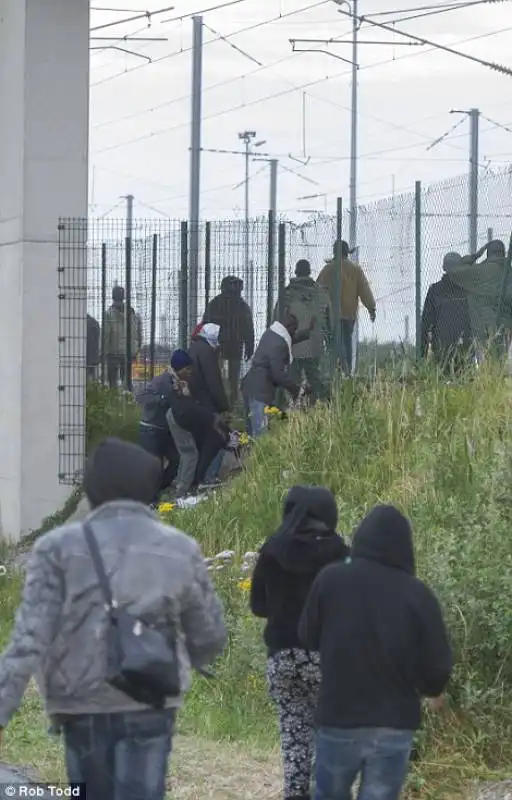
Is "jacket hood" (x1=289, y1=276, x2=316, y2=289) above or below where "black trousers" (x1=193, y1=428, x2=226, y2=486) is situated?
above

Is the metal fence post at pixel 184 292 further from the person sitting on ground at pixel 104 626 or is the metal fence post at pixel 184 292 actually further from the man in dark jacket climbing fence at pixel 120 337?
the person sitting on ground at pixel 104 626

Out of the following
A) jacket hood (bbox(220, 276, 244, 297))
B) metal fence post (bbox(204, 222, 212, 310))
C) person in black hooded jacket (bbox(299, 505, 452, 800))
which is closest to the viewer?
person in black hooded jacket (bbox(299, 505, 452, 800))

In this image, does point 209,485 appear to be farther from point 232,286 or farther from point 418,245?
point 418,245

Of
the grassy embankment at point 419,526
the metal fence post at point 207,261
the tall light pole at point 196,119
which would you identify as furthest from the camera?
the tall light pole at point 196,119

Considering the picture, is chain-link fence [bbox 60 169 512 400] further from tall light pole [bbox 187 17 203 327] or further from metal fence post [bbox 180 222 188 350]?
tall light pole [bbox 187 17 203 327]

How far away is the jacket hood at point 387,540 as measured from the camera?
529cm

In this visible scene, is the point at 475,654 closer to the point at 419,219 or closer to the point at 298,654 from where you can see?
the point at 298,654

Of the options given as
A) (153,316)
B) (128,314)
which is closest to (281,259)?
(153,316)

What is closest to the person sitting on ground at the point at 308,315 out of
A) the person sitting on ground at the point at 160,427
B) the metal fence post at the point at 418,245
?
the metal fence post at the point at 418,245

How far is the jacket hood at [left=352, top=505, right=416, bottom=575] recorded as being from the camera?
17.4ft

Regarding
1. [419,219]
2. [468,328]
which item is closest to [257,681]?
[468,328]

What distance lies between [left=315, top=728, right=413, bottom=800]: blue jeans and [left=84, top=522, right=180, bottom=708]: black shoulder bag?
2.55 ft

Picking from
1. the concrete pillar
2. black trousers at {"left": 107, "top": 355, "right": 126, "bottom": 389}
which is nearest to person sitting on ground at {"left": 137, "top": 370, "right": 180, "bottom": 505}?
the concrete pillar

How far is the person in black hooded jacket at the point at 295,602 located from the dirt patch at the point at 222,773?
17.9 inches
